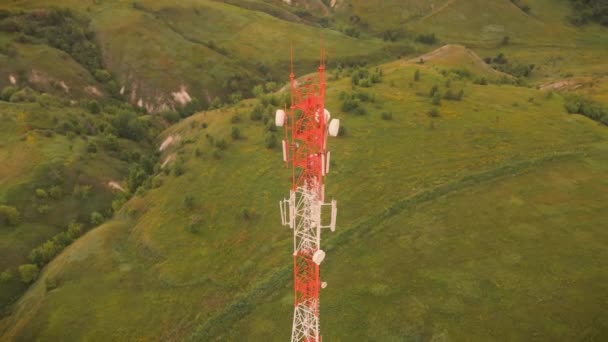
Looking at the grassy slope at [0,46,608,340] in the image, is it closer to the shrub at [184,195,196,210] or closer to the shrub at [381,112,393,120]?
the shrub at [184,195,196,210]

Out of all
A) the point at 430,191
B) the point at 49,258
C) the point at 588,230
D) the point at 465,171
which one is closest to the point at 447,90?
the point at 465,171

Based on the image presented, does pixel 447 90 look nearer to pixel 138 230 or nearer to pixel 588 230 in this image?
pixel 588 230

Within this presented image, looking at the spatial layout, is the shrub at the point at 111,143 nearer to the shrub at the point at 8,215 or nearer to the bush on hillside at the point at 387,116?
the shrub at the point at 8,215

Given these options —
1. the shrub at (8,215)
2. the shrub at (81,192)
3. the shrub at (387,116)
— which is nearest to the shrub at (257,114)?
the shrub at (387,116)

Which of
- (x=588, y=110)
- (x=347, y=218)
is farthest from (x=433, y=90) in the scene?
(x=347, y=218)

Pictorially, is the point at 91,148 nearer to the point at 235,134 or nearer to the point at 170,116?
the point at 235,134

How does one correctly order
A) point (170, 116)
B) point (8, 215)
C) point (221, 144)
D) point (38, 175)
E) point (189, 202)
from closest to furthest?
point (189, 202), point (8, 215), point (221, 144), point (38, 175), point (170, 116)

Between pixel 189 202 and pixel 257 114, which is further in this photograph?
pixel 257 114
